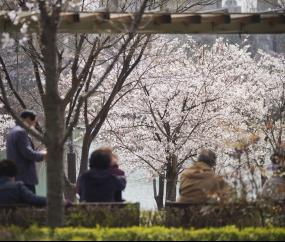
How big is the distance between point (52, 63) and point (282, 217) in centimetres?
249

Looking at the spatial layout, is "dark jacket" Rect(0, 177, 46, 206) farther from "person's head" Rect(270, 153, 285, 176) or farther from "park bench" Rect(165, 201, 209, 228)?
"person's head" Rect(270, 153, 285, 176)

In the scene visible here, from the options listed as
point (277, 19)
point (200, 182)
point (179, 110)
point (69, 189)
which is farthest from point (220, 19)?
point (69, 189)

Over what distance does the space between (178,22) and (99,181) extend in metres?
2.13

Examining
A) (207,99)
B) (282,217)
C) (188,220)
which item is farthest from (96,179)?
(207,99)

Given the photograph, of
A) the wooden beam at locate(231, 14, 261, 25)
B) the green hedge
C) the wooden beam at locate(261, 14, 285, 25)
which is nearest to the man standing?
the green hedge

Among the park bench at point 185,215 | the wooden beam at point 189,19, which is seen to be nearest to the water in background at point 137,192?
the wooden beam at point 189,19

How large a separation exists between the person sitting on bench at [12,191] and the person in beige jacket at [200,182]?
1480mm

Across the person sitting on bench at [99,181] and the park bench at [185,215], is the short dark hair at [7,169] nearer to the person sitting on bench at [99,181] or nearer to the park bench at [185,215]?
the person sitting on bench at [99,181]

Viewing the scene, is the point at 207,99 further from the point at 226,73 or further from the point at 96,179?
the point at 96,179

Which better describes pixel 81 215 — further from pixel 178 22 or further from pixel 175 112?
A: pixel 175 112

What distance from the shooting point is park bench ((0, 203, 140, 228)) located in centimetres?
305

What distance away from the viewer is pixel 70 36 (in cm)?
736

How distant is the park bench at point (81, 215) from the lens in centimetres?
305

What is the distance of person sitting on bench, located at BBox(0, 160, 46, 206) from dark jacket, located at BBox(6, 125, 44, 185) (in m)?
0.40
